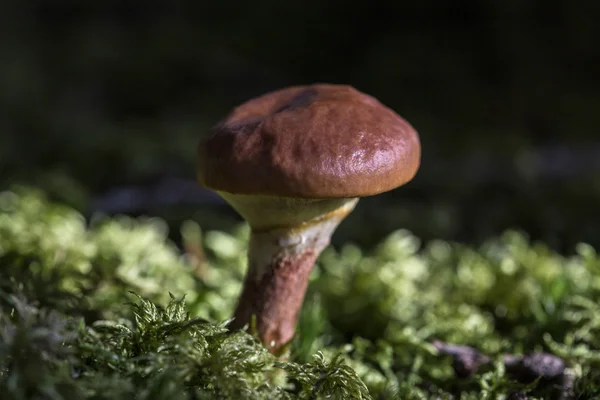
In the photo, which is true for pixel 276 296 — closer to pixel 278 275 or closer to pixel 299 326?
pixel 278 275

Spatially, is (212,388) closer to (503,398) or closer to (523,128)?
(503,398)

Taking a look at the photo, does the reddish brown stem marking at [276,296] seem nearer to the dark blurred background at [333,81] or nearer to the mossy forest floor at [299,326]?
the mossy forest floor at [299,326]

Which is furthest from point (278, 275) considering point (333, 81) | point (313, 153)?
point (333, 81)

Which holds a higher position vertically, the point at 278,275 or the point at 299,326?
the point at 278,275

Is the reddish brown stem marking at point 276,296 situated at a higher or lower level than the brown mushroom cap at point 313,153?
lower

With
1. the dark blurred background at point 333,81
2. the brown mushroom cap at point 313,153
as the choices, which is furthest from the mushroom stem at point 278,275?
the dark blurred background at point 333,81

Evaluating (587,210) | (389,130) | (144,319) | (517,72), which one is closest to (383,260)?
(389,130)
